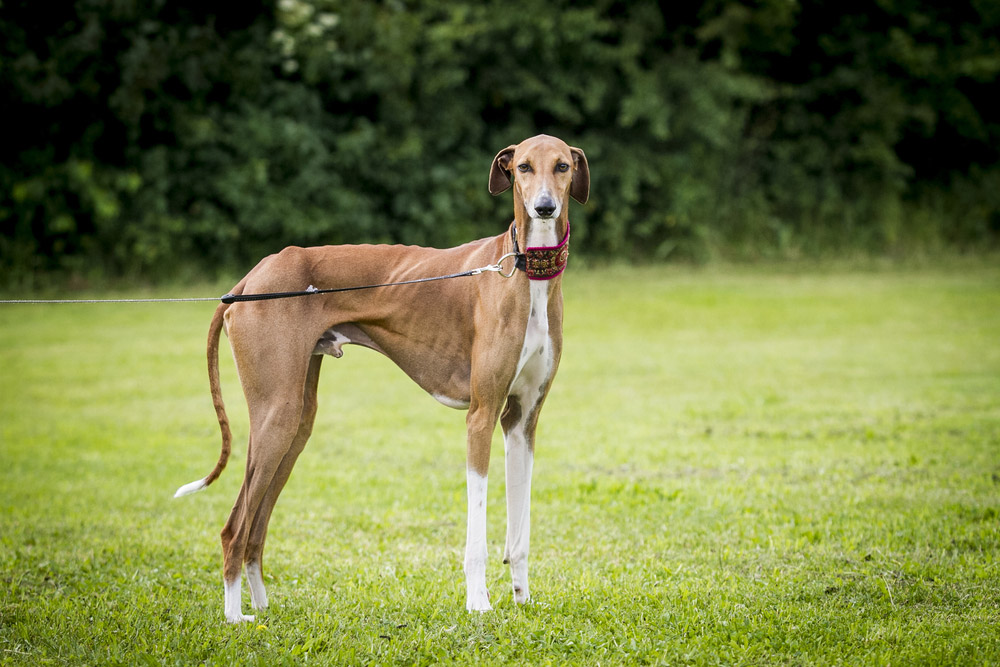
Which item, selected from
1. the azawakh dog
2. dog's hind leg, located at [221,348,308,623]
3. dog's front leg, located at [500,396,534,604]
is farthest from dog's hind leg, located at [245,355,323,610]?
dog's front leg, located at [500,396,534,604]

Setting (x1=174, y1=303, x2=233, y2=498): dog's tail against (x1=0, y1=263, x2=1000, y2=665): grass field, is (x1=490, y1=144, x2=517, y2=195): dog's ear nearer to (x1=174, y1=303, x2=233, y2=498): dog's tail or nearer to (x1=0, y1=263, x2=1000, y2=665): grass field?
(x1=174, y1=303, x2=233, y2=498): dog's tail

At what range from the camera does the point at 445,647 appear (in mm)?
4254

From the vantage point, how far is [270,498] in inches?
188

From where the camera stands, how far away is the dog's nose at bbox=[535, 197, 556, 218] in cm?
418

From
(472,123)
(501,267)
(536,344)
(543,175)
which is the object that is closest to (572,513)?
(536,344)

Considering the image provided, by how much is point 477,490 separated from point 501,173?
152cm

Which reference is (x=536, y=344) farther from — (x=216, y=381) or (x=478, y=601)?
(x=216, y=381)

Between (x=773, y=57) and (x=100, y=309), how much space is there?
54.1 feet

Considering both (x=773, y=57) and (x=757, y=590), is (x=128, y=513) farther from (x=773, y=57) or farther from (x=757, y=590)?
(x=773, y=57)

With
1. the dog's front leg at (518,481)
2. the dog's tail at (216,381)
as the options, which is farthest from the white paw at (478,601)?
the dog's tail at (216,381)

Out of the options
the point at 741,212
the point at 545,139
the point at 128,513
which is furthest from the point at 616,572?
the point at 741,212

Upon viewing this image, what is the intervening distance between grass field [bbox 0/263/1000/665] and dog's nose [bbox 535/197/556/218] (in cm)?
182

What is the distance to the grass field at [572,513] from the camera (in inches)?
172

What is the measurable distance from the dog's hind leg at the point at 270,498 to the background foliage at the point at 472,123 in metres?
15.0
